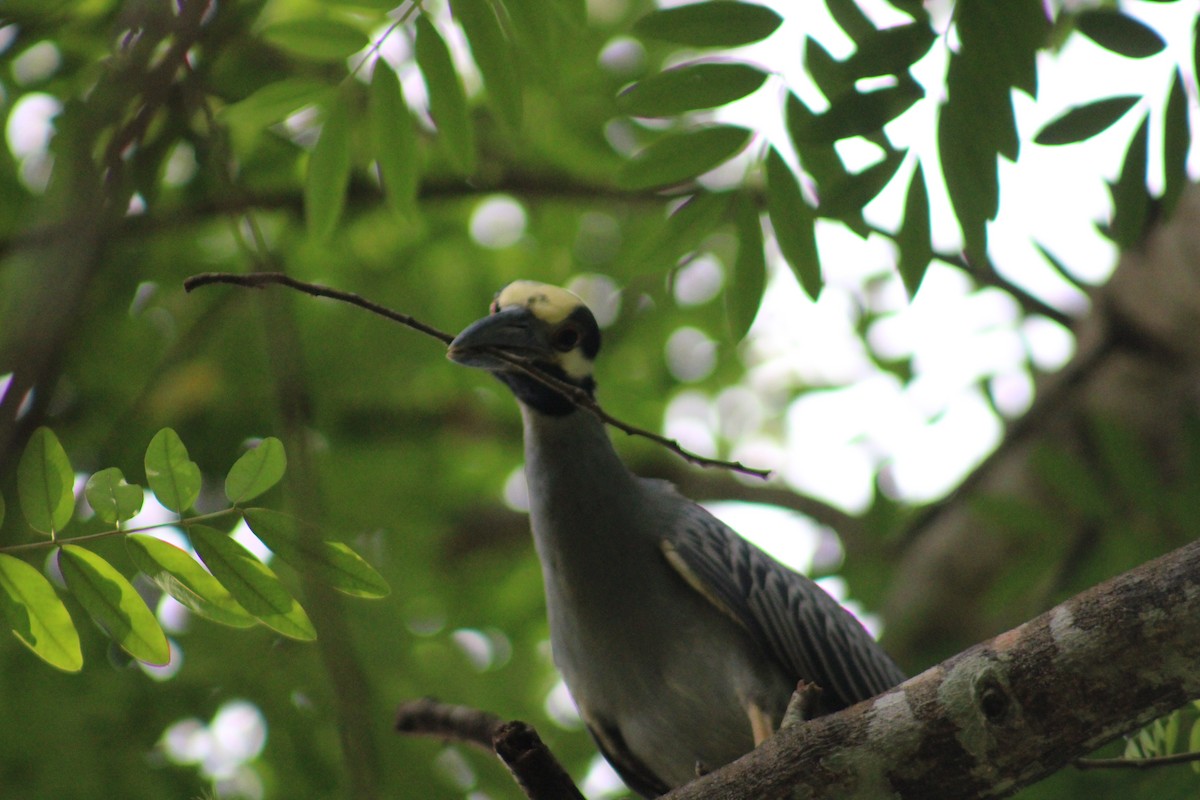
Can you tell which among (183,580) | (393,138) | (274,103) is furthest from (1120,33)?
(183,580)

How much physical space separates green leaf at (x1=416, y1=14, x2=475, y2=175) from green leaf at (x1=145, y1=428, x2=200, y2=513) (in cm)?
144

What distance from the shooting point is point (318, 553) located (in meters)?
2.77

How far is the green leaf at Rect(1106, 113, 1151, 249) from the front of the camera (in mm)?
3580

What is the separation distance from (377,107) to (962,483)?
465 cm

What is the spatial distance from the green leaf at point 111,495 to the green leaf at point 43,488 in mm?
67

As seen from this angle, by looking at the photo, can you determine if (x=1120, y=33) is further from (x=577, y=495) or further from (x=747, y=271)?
(x=577, y=495)

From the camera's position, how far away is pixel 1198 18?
3.41 m

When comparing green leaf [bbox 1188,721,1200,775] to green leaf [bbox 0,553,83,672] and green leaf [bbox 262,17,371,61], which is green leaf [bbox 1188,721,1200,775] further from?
green leaf [bbox 262,17,371,61]

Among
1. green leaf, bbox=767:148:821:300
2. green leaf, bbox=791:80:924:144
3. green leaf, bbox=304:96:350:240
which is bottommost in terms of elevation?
green leaf, bbox=767:148:821:300

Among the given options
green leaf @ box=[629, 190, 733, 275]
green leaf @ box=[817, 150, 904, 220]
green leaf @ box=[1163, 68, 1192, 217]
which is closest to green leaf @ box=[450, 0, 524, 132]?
green leaf @ box=[629, 190, 733, 275]

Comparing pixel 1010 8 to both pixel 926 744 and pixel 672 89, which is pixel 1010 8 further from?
pixel 926 744

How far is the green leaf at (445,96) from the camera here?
3.69 m

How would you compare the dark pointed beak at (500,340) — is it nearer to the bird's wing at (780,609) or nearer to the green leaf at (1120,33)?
the bird's wing at (780,609)

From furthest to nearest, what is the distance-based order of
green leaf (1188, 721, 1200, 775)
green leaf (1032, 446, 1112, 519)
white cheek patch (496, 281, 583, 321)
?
1. green leaf (1032, 446, 1112, 519)
2. white cheek patch (496, 281, 583, 321)
3. green leaf (1188, 721, 1200, 775)
